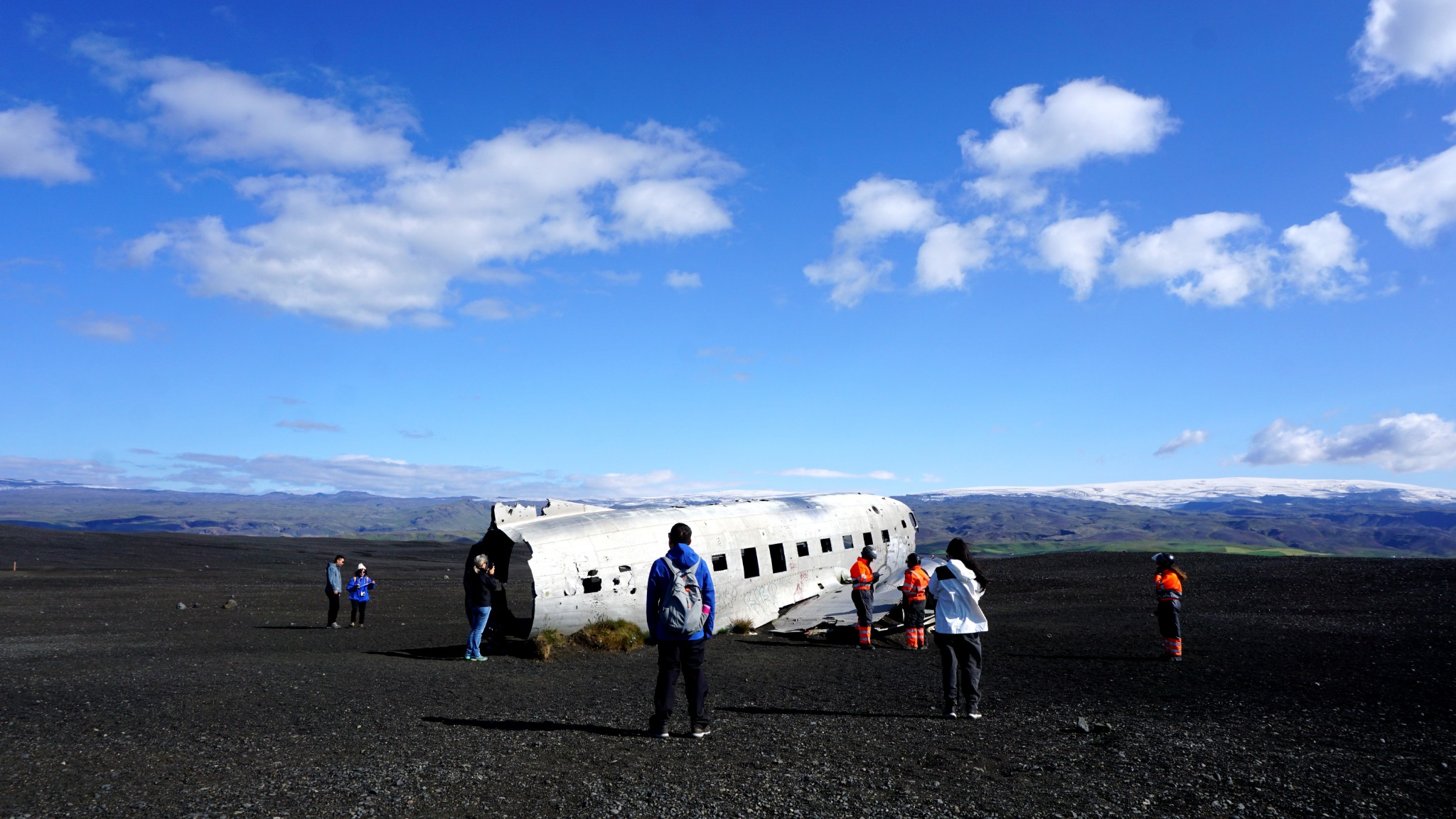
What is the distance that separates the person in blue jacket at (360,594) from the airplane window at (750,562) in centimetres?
1251

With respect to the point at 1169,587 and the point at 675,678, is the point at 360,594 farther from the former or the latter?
the point at 1169,587

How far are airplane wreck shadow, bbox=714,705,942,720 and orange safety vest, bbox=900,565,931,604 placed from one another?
653cm

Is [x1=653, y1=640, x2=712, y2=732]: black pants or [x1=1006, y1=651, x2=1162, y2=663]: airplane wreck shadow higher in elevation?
[x1=653, y1=640, x2=712, y2=732]: black pants

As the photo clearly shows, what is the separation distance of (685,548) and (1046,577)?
31.7 metres

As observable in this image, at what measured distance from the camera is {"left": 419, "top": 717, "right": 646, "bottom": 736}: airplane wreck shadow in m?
10.3

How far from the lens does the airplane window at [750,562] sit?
69.2 ft

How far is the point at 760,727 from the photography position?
10.6 meters

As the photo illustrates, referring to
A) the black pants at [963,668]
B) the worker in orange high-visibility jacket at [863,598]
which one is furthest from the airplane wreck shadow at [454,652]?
the black pants at [963,668]

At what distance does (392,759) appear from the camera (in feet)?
29.2

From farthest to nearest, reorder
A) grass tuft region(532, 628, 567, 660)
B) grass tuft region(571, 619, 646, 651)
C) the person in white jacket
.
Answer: grass tuft region(571, 619, 646, 651) → grass tuft region(532, 628, 567, 660) → the person in white jacket

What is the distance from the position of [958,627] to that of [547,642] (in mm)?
10328

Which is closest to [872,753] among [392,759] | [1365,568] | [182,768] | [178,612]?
[392,759]

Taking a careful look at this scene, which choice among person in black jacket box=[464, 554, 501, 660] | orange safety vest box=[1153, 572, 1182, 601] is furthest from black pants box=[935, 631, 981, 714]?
person in black jacket box=[464, 554, 501, 660]

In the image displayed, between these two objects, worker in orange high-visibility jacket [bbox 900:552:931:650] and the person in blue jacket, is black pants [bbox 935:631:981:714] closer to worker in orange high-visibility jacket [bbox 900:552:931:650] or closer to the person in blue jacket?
worker in orange high-visibility jacket [bbox 900:552:931:650]
